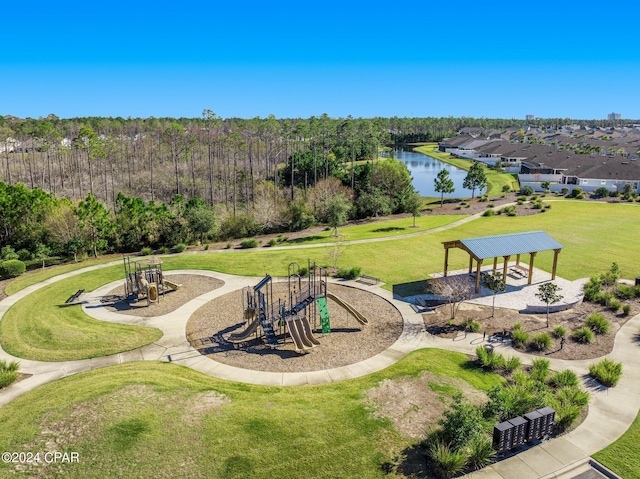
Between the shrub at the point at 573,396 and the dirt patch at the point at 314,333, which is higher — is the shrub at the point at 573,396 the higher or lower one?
the higher one

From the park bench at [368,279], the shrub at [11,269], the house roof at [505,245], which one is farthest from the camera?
the shrub at [11,269]

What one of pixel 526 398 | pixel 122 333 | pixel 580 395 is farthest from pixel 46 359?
pixel 580 395

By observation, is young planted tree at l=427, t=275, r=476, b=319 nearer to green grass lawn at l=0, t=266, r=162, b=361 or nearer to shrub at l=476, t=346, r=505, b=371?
shrub at l=476, t=346, r=505, b=371

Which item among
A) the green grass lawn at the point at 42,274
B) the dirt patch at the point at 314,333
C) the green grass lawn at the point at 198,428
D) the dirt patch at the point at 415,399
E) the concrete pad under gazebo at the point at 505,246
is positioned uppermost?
the concrete pad under gazebo at the point at 505,246

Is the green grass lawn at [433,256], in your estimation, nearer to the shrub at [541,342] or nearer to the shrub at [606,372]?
the shrub at [541,342]

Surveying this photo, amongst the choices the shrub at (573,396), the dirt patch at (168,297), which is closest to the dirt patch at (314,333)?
the dirt patch at (168,297)

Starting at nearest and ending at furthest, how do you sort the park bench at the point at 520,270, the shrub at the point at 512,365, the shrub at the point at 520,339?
the shrub at the point at 512,365 → the shrub at the point at 520,339 → the park bench at the point at 520,270
